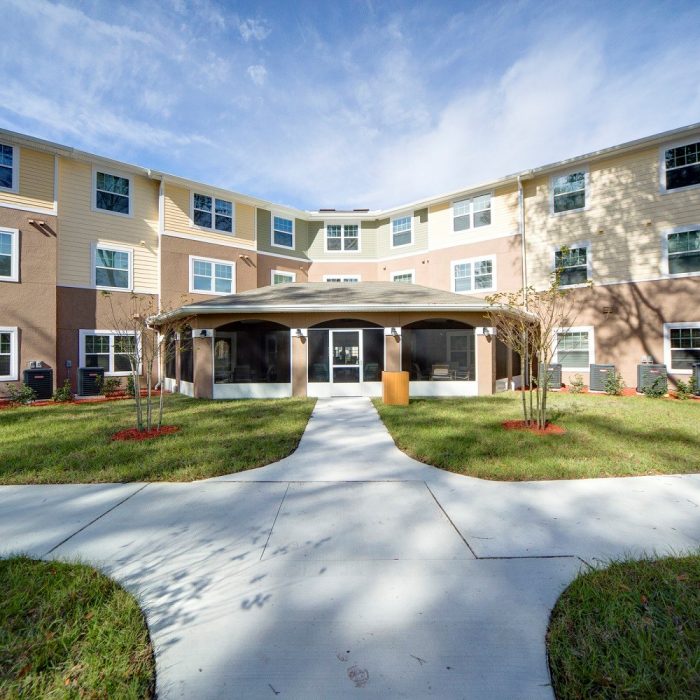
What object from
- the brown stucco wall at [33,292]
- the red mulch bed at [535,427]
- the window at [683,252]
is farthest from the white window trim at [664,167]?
the brown stucco wall at [33,292]

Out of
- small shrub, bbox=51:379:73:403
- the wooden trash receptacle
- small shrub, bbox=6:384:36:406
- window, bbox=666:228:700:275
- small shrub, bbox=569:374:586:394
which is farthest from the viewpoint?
small shrub, bbox=569:374:586:394

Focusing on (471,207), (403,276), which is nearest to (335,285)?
(403,276)

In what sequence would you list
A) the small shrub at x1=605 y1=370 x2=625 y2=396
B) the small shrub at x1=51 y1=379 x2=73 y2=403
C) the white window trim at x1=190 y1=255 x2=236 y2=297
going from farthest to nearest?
the white window trim at x1=190 y1=255 x2=236 y2=297 < the small shrub at x1=605 y1=370 x2=625 y2=396 < the small shrub at x1=51 y1=379 x2=73 y2=403

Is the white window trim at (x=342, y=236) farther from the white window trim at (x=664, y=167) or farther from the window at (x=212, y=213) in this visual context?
the white window trim at (x=664, y=167)

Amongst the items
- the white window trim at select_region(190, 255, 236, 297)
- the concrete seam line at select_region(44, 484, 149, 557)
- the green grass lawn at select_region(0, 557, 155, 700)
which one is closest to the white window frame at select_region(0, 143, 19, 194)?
the white window trim at select_region(190, 255, 236, 297)

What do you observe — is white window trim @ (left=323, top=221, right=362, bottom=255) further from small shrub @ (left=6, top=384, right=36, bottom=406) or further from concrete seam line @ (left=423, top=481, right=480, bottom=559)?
concrete seam line @ (left=423, top=481, right=480, bottom=559)

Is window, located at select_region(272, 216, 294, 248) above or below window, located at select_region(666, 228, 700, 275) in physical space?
above

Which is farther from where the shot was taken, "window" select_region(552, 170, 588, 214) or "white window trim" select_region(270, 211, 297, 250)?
"white window trim" select_region(270, 211, 297, 250)

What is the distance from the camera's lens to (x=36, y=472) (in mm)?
4934

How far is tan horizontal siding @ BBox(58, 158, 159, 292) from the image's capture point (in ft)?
43.4

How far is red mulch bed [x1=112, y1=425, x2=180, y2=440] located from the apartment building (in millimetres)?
4638

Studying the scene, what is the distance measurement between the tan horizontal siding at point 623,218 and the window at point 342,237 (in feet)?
31.4

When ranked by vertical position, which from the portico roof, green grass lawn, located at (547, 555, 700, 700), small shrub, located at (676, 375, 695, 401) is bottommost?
green grass lawn, located at (547, 555, 700, 700)

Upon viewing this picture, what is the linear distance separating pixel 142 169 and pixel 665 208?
20.4 m
